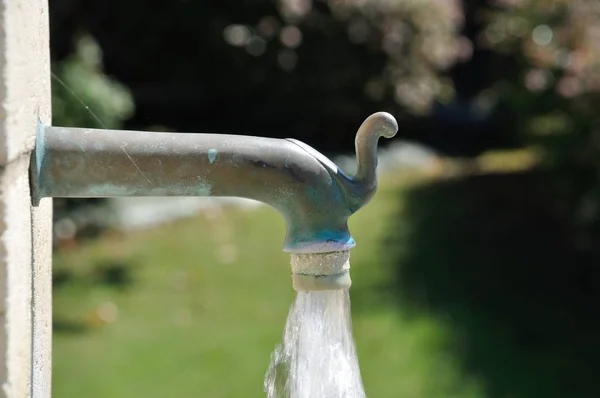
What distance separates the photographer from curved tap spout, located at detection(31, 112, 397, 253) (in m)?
0.96

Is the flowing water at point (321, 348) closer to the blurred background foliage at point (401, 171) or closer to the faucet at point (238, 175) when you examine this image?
the faucet at point (238, 175)

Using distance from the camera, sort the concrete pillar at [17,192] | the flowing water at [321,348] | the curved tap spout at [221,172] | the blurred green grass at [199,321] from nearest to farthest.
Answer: the concrete pillar at [17,192], the curved tap spout at [221,172], the flowing water at [321,348], the blurred green grass at [199,321]

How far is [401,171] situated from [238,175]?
755 cm

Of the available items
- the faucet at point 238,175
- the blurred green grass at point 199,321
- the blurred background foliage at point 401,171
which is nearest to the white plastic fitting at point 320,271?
the faucet at point 238,175

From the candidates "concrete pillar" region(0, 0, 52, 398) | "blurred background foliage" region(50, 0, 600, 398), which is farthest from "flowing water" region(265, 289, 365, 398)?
"blurred background foliage" region(50, 0, 600, 398)

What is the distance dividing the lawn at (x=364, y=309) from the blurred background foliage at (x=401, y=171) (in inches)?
0.6

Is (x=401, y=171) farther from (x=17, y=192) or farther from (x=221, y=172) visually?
(x=17, y=192)

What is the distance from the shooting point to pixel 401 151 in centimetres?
889

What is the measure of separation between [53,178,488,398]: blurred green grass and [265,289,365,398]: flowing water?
2781 millimetres

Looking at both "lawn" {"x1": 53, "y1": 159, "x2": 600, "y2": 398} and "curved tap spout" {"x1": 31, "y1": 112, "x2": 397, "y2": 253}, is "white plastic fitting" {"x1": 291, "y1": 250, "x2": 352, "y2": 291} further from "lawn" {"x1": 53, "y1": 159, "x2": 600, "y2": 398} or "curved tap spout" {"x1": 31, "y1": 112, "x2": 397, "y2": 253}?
"lawn" {"x1": 53, "y1": 159, "x2": 600, "y2": 398}

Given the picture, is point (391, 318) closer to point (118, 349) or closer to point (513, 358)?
point (513, 358)

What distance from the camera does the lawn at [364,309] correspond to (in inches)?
160

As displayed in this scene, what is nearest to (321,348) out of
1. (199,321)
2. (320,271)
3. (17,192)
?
(320,271)

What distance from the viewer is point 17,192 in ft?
2.82
